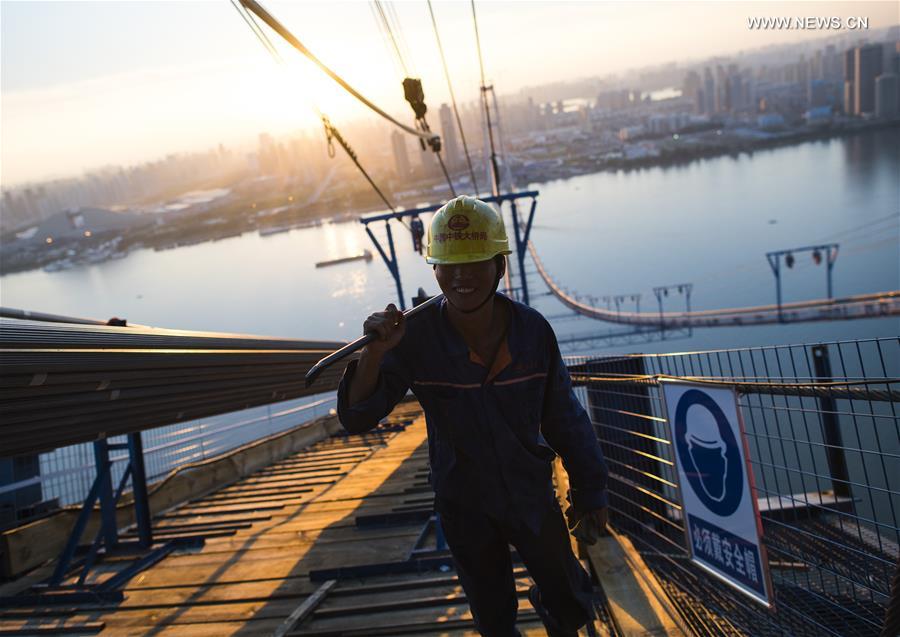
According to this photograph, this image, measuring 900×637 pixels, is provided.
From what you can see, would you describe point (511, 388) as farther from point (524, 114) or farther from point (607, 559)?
point (524, 114)

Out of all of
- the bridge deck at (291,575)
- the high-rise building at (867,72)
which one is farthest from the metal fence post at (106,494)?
the high-rise building at (867,72)

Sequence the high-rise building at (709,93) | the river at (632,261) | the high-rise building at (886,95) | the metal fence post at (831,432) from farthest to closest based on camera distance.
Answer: the high-rise building at (709,93) < the high-rise building at (886,95) < the river at (632,261) < the metal fence post at (831,432)

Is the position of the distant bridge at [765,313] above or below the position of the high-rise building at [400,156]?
below

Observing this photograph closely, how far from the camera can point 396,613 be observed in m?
3.88

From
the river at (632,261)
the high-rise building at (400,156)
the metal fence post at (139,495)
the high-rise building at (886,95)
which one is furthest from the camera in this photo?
the high-rise building at (886,95)

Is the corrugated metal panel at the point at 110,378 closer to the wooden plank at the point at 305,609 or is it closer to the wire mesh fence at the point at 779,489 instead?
the wooden plank at the point at 305,609

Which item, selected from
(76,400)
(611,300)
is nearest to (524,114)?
(611,300)

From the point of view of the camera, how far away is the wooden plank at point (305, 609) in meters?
3.68

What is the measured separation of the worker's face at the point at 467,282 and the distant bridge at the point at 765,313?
37882mm

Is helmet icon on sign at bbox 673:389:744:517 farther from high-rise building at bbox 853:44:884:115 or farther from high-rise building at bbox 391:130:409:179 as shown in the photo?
high-rise building at bbox 853:44:884:115

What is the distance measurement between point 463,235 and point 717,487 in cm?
168

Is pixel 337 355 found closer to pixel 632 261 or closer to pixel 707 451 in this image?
pixel 707 451

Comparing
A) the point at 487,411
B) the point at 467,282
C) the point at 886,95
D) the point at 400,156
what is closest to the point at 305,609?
the point at 487,411

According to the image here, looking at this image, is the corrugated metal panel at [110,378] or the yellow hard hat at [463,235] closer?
the yellow hard hat at [463,235]
